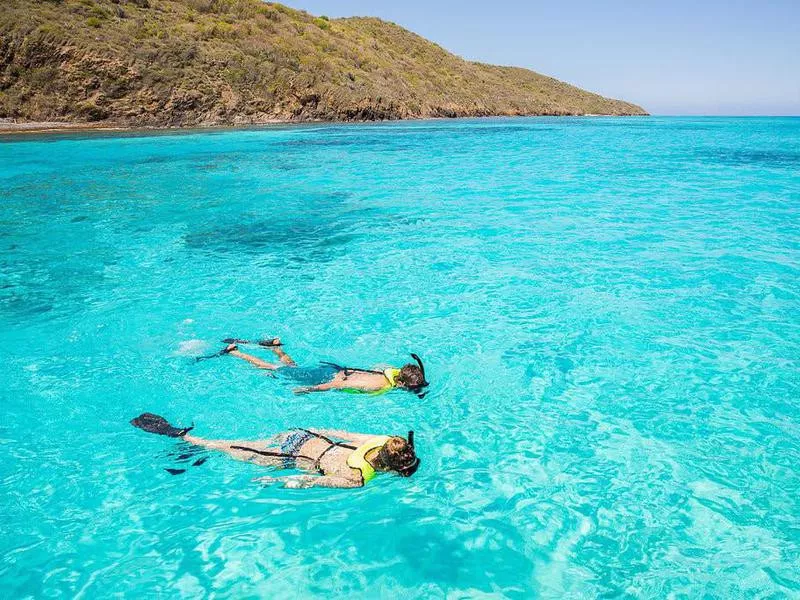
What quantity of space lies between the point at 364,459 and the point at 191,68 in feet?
169

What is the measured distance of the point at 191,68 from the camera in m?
46.4

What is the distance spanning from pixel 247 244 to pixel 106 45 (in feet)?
138

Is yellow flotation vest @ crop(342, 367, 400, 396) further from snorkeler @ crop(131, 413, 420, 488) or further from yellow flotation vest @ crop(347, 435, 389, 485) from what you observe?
yellow flotation vest @ crop(347, 435, 389, 485)

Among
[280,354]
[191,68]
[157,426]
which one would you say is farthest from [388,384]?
[191,68]

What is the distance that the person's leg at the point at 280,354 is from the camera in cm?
652

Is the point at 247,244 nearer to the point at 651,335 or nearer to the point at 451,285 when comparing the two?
the point at 451,285

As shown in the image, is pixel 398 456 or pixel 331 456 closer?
pixel 398 456

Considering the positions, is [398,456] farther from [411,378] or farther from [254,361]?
[254,361]

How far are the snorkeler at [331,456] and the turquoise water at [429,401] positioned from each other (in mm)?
157

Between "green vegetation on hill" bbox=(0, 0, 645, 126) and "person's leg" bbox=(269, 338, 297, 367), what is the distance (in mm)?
44113

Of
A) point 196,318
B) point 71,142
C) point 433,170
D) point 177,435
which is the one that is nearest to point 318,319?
point 196,318

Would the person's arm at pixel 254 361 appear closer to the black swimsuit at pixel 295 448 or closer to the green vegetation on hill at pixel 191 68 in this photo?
the black swimsuit at pixel 295 448

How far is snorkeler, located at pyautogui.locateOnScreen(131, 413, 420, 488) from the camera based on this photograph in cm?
435

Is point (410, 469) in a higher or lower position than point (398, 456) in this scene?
lower
